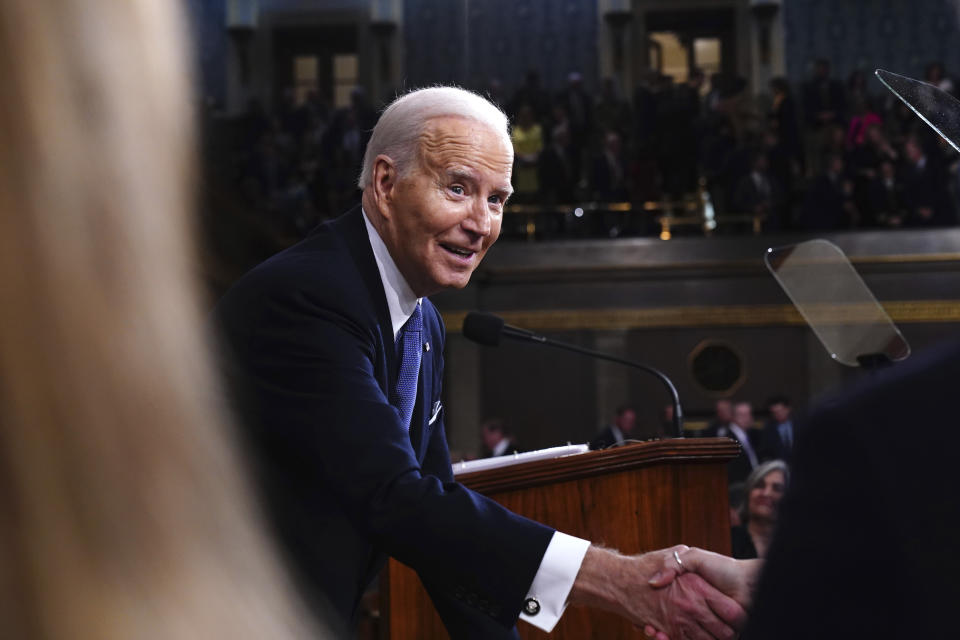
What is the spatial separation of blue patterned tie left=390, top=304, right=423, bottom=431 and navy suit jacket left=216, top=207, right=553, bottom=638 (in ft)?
0.11

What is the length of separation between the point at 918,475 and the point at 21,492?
0.40 meters

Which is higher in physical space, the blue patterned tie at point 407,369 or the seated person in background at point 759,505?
the blue patterned tie at point 407,369

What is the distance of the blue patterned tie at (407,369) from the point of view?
2154mm

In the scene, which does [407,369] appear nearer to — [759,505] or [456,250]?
[456,250]

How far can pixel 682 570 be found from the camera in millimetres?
1821

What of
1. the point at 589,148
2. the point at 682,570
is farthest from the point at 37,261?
the point at 589,148

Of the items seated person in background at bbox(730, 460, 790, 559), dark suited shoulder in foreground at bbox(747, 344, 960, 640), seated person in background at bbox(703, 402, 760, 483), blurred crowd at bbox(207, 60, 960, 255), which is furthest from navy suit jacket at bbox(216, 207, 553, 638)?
blurred crowd at bbox(207, 60, 960, 255)

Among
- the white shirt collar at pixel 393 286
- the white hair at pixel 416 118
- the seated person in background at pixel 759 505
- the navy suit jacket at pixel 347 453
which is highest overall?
the white hair at pixel 416 118

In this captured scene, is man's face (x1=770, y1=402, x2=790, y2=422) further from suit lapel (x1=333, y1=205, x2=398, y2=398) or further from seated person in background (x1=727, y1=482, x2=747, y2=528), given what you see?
suit lapel (x1=333, y1=205, x2=398, y2=398)

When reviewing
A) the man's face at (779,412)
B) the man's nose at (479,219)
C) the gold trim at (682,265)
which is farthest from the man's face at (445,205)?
the gold trim at (682,265)

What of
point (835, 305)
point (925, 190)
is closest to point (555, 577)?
point (835, 305)

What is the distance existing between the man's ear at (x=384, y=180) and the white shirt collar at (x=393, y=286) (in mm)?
63

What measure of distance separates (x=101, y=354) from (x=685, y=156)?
13457 millimetres

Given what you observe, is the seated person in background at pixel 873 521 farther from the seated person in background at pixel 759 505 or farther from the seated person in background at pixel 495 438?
the seated person in background at pixel 495 438
